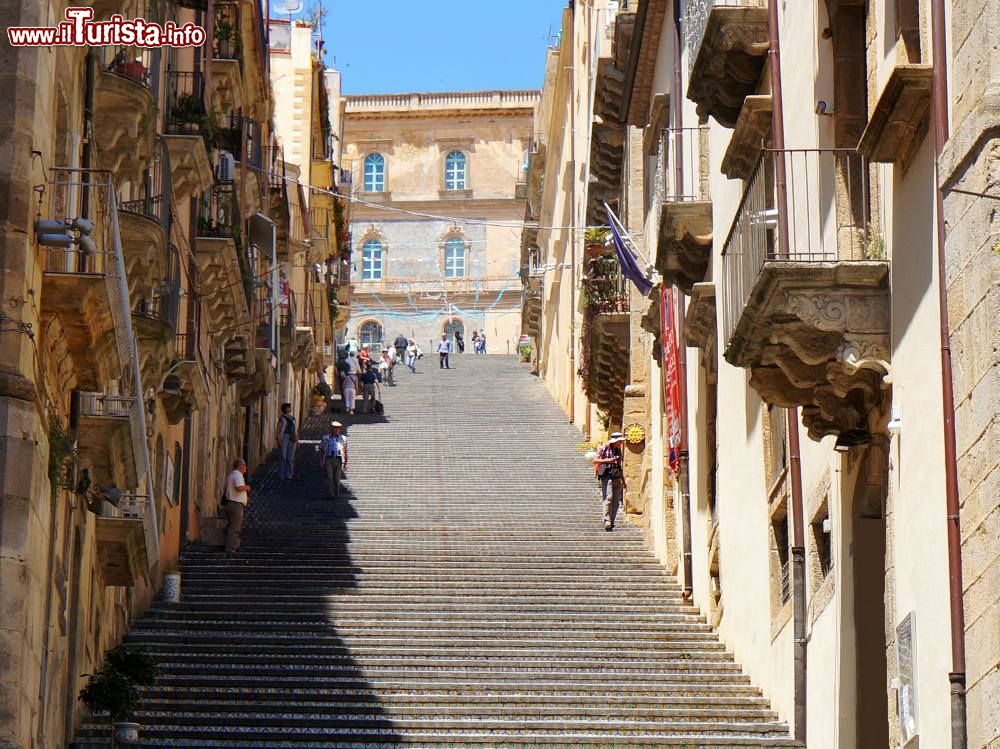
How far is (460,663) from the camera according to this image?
2047 centimetres

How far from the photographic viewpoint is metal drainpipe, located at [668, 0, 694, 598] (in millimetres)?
24031

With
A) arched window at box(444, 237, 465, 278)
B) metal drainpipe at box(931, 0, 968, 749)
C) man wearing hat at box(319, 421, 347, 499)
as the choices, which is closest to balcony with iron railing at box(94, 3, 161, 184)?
metal drainpipe at box(931, 0, 968, 749)

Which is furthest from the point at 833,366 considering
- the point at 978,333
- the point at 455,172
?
the point at 455,172

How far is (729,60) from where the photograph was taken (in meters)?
18.2

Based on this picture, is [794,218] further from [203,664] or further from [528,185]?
[528,185]

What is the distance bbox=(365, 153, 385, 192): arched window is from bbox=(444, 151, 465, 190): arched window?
2.63 m

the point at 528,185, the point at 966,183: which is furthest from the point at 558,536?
the point at 528,185

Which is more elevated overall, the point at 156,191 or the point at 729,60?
the point at 729,60

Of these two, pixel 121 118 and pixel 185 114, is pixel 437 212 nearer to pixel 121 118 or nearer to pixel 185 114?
pixel 185 114

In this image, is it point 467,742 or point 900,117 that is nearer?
point 900,117

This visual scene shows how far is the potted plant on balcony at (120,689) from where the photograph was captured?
56.2 ft

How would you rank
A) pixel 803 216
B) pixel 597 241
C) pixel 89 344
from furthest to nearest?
1. pixel 597 241
2. pixel 89 344
3. pixel 803 216

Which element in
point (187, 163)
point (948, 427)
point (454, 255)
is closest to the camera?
point (948, 427)

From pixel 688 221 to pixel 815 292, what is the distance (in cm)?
927
